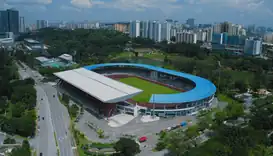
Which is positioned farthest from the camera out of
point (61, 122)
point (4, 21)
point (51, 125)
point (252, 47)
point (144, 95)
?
point (4, 21)

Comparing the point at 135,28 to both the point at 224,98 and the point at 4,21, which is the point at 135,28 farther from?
the point at 224,98

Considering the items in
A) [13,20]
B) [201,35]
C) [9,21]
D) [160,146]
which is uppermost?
[13,20]

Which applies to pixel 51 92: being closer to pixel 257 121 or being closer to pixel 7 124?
pixel 7 124

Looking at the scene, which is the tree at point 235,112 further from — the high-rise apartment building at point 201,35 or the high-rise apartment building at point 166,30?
the high-rise apartment building at point 201,35

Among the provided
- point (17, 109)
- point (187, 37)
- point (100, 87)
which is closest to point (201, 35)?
point (187, 37)

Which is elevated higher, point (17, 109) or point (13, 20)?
point (13, 20)

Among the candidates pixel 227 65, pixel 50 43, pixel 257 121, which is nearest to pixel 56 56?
pixel 50 43
